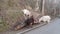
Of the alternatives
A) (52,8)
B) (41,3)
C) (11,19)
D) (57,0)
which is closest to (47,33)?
(11,19)

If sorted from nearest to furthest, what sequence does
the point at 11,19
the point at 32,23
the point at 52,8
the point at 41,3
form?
the point at 11,19 < the point at 32,23 < the point at 41,3 < the point at 52,8

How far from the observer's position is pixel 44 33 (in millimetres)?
5949

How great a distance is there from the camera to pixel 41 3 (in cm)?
1164

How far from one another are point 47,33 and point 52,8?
7.55 metres

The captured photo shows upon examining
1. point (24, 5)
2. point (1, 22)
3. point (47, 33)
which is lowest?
point (47, 33)

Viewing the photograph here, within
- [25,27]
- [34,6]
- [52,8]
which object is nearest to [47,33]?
[25,27]

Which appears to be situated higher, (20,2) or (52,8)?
(20,2)

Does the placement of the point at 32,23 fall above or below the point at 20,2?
below

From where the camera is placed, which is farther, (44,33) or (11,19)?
(11,19)

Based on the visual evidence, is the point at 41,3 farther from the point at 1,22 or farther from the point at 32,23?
the point at 1,22

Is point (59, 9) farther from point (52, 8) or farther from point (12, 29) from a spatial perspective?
point (12, 29)

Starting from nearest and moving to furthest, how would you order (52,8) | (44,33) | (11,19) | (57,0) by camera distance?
(44,33), (11,19), (52,8), (57,0)

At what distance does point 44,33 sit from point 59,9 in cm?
878

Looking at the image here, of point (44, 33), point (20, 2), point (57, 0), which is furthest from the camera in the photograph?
point (57, 0)
